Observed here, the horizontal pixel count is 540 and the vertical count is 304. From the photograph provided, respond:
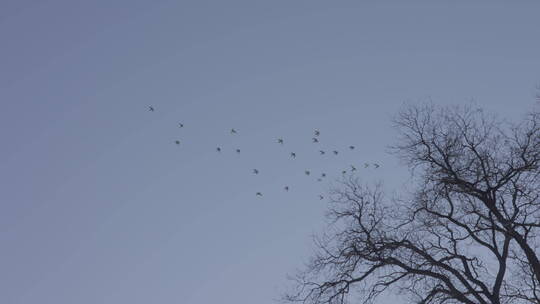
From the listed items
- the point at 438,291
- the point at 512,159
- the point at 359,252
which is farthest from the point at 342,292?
the point at 512,159

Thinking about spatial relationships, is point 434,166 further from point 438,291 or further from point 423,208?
point 438,291

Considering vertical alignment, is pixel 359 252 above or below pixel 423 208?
below

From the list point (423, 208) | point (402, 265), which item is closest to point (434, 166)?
point (423, 208)

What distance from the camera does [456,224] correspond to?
19797mm

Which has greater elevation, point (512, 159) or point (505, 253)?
point (512, 159)

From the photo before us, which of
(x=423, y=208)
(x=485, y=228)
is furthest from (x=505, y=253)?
(x=423, y=208)

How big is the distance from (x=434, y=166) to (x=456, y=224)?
1640 millimetres

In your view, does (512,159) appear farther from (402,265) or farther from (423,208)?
(402,265)

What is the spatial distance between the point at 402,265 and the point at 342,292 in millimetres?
1650

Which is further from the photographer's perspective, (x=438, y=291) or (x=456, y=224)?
(x=456, y=224)

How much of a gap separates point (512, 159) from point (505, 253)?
2.49 m

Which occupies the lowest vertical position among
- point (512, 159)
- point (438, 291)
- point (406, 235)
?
point (438, 291)

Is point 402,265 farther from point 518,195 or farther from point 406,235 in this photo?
point 518,195

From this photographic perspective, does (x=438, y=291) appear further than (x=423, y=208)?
No
